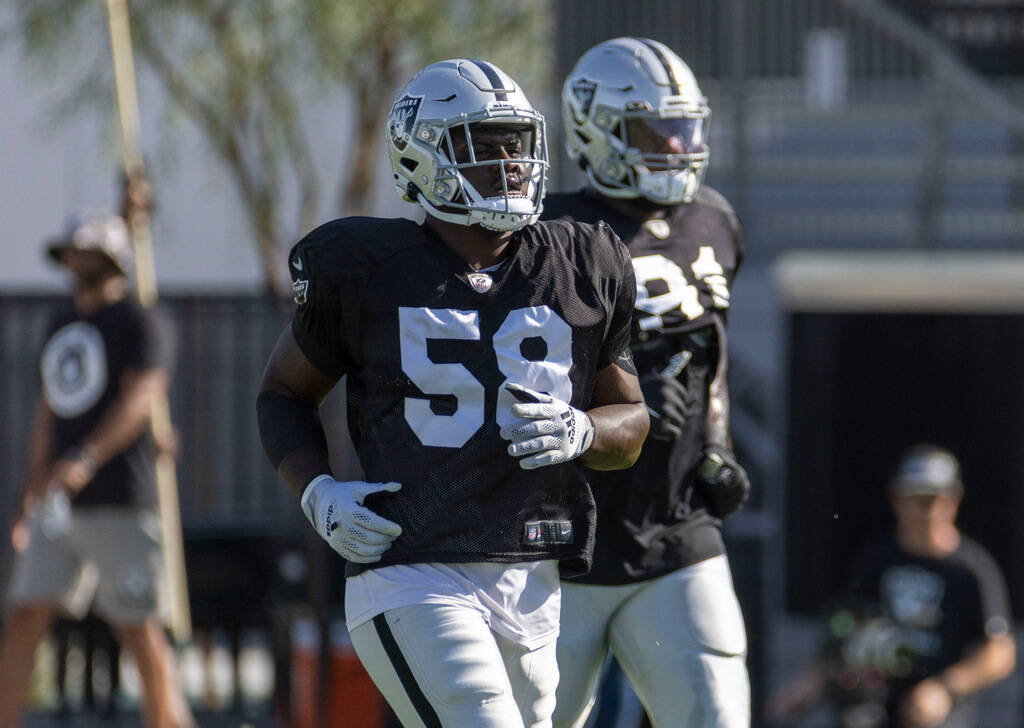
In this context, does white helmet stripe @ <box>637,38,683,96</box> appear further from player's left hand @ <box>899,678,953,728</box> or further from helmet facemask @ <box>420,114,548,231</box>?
player's left hand @ <box>899,678,953,728</box>

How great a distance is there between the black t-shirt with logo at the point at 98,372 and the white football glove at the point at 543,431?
3.82 meters

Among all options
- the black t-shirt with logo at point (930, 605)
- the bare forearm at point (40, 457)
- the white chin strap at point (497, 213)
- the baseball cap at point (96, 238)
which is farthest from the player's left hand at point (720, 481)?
the bare forearm at point (40, 457)

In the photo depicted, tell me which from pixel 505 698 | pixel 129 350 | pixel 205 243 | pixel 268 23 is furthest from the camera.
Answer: pixel 205 243

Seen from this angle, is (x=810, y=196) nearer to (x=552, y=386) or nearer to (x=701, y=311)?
(x=701, y=311)

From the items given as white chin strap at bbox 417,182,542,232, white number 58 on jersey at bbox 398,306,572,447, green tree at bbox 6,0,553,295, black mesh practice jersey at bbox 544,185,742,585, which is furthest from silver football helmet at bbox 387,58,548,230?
green tree at bbox 6,0,553,295

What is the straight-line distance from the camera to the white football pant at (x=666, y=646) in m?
3.86

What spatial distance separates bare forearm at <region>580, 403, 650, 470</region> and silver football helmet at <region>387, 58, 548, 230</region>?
45 cm

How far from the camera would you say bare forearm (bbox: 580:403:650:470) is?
3.47 meters

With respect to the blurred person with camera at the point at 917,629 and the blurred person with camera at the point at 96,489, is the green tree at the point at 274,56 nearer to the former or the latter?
the blurred person with camera at the point at 96,489

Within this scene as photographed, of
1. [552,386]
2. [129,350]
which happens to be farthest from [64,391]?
[552,386]

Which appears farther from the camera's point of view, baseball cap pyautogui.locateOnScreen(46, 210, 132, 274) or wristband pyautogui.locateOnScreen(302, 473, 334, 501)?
baseball cap pyautogui.locateOnScreen(46, 210, 132, 274)

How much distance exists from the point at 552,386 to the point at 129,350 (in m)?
3.81

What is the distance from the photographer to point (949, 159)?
11.1 meters

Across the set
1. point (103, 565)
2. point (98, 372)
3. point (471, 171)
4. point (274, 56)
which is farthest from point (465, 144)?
point (274, 56)
